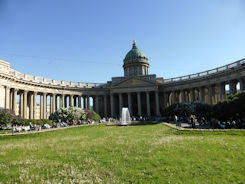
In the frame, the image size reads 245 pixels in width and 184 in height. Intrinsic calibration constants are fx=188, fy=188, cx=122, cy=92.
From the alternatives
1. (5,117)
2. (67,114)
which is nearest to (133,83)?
(67,114)

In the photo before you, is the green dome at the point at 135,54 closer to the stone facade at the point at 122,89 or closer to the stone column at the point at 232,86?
the stone facade at the point at 122,89

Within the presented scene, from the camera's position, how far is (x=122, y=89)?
73.4 metres

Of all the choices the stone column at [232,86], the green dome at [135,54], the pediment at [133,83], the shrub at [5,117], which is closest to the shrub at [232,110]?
the stone column at [232,86]

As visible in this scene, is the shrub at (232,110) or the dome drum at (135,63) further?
the dome drum at (135,63)

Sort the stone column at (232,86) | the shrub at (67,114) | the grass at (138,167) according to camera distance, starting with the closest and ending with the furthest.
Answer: the grass at (138,167) < the shrub at (67,114) < the stone column at (232,86)

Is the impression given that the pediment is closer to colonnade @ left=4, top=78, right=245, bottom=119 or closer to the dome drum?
colonnade @ left=4, top=78, right=245, bottom=119

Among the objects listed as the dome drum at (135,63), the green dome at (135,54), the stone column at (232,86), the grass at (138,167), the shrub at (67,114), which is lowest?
the grass at (138,167)

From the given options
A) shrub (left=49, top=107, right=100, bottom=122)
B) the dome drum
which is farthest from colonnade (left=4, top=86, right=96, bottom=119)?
the dome drum

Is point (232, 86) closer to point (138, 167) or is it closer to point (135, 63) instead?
point (135, 63)

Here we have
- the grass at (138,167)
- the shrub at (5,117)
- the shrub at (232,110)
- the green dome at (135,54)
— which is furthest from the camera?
the green dome at (135,54)

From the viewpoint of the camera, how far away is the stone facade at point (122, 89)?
163 feet

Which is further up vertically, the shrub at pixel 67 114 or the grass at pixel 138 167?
the shrub at pixel 67 114

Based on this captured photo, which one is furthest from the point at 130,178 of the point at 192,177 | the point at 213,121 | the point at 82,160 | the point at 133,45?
the point at 133,45

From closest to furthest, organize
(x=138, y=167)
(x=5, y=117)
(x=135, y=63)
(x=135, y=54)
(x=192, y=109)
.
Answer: (x=138, y=167) < (x=5, y=117) < (x=192, y=109) < (x=135, y=63) < (x=135, y=54)
